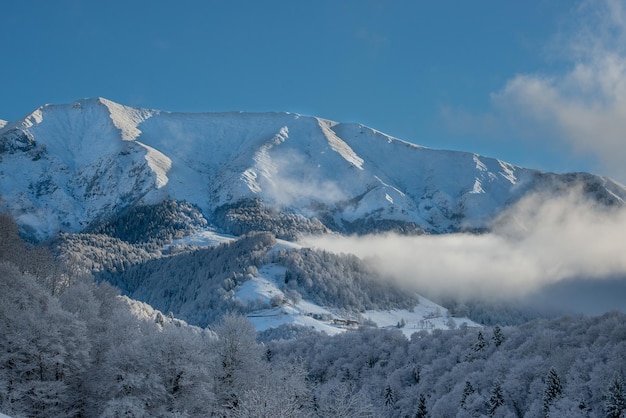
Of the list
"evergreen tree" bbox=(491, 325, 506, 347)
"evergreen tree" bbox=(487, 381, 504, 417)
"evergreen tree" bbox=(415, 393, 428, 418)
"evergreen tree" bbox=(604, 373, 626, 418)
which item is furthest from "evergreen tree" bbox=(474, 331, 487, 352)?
"evergreen tree" bbox=(604, 373, 626, 418)

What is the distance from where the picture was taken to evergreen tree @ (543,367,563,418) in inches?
3999

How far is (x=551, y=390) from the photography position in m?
104

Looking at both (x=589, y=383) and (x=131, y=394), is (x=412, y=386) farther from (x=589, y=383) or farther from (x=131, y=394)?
(x=131, y=394)

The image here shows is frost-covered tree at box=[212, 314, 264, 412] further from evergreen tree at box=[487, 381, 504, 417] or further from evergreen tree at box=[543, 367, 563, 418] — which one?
evergreen tree at box=[543, 367, 563, 418]

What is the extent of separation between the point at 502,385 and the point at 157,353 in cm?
7140

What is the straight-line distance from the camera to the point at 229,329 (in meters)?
88.7

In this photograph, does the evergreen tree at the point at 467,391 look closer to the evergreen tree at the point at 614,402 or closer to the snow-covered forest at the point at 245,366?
the snow-covered forest at the point at 245,366

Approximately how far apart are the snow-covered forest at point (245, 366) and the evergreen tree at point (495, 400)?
0.24 meters

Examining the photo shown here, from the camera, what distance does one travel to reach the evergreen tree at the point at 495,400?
109 meters

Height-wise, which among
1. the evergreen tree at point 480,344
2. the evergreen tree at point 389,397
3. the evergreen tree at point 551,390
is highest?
the evergreen tree at point 480,344

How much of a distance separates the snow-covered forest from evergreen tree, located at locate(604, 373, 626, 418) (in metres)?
0.16

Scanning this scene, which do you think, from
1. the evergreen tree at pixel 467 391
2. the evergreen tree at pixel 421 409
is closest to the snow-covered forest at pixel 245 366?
the evergreen tree at pixel 467 391

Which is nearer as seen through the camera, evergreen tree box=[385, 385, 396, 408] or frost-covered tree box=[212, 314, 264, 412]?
frost-covered tree box=[212, 314, 264, 412]

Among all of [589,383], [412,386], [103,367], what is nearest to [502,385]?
[589,383]
